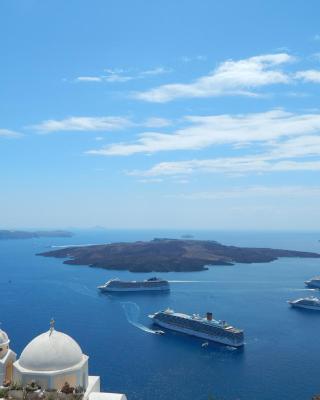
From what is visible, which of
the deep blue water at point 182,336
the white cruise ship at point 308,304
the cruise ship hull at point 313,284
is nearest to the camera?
the deep blue water at point 182,336

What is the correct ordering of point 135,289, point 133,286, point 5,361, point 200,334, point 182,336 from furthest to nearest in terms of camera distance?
point 133,286 → point 135,289 → point 182,336 → point 200,334 → point 5,361

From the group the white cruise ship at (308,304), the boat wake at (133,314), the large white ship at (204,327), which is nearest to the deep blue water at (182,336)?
the boat wake at (133,314)

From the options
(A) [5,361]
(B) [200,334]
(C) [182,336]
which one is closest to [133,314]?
(C) [182,336]

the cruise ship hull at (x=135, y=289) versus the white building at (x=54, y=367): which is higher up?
the white building at (x=54, y=367)

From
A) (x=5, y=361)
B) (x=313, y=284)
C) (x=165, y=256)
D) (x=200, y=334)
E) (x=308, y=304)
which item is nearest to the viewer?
(x=5, y=361)

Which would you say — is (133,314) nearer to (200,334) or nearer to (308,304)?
(200,334)

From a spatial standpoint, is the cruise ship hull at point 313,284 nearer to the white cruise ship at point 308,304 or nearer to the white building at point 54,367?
the white cruise ship at point 308,304
